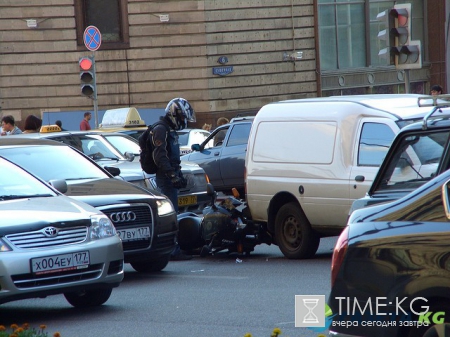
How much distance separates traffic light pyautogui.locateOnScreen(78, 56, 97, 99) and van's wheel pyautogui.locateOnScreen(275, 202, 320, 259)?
34.8 ft

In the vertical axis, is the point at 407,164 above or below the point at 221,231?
above

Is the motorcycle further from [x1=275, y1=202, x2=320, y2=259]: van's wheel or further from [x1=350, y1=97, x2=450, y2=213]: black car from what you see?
[x1=350, y1=97, x2=450, y2=213]: black car

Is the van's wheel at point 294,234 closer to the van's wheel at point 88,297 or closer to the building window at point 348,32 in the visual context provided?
the van's wheel at point 88,297

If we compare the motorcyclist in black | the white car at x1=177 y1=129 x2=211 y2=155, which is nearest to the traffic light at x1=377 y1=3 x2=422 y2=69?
the motorcyclist in black

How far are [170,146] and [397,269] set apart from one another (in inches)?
317

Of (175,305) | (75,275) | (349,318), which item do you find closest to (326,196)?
(175,305)

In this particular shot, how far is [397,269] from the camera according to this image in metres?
5.16

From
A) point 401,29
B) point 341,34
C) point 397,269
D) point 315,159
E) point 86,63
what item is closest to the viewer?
point 397,269

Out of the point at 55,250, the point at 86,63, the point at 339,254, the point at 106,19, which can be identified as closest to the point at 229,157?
the point at 86,63

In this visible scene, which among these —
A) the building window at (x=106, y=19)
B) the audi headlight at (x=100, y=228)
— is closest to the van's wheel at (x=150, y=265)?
the audi headlight at (x=100, y=228)

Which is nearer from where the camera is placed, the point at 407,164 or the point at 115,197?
the point at 407,164

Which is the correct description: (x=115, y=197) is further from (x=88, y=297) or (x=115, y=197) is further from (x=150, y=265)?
(x=88, y=297)

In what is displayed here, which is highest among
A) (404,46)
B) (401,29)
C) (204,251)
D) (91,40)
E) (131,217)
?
(91,40)

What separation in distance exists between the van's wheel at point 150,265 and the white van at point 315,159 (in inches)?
62.4
